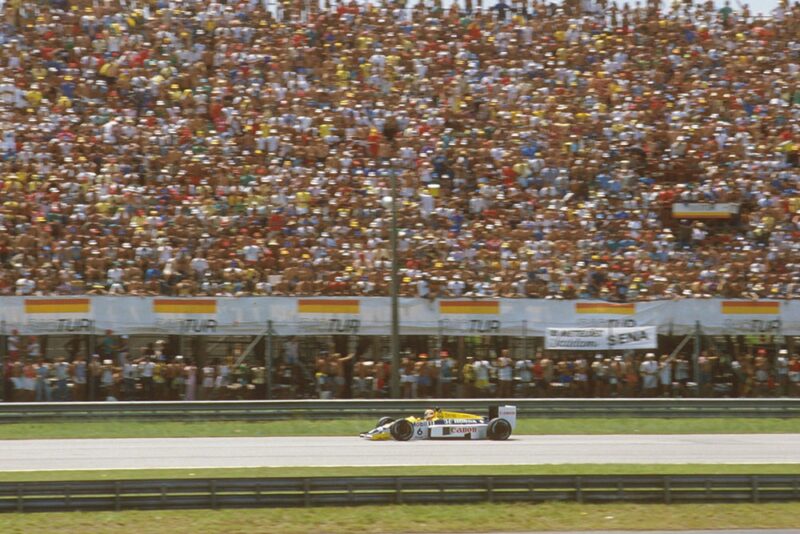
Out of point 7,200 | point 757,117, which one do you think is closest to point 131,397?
point 7,200

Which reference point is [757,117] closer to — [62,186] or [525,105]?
[525,105]

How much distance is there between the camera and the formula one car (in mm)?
19734

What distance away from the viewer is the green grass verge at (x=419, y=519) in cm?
1258

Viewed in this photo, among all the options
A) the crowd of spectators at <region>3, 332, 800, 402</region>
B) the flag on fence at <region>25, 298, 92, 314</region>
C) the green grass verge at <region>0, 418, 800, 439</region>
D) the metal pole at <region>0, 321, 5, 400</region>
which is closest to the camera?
the green grass verge at <region>0, 418, 800, 439</region>

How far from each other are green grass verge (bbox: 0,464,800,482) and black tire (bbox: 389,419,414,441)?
3.22 meters

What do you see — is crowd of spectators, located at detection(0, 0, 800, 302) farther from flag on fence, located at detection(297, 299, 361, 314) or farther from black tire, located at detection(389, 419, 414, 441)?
black tire, located at detection(389, 419, 414, 441)

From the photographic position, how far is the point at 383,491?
537 inches

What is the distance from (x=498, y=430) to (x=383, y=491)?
21.8ft

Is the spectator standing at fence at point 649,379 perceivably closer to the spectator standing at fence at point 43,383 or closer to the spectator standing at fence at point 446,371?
the spectator standing at fence at point 446,371

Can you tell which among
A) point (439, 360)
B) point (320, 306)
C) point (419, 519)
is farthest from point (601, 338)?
point (419, 519)

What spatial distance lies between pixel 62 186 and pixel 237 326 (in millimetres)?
5567

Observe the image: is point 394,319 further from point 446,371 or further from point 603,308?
point 603,308

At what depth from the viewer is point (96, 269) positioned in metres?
24.8

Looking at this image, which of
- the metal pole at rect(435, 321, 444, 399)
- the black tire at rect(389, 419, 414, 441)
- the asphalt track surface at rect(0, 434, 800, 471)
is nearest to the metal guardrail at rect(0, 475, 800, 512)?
the asphalt track surface at rect(0, 434, 800, 471)
